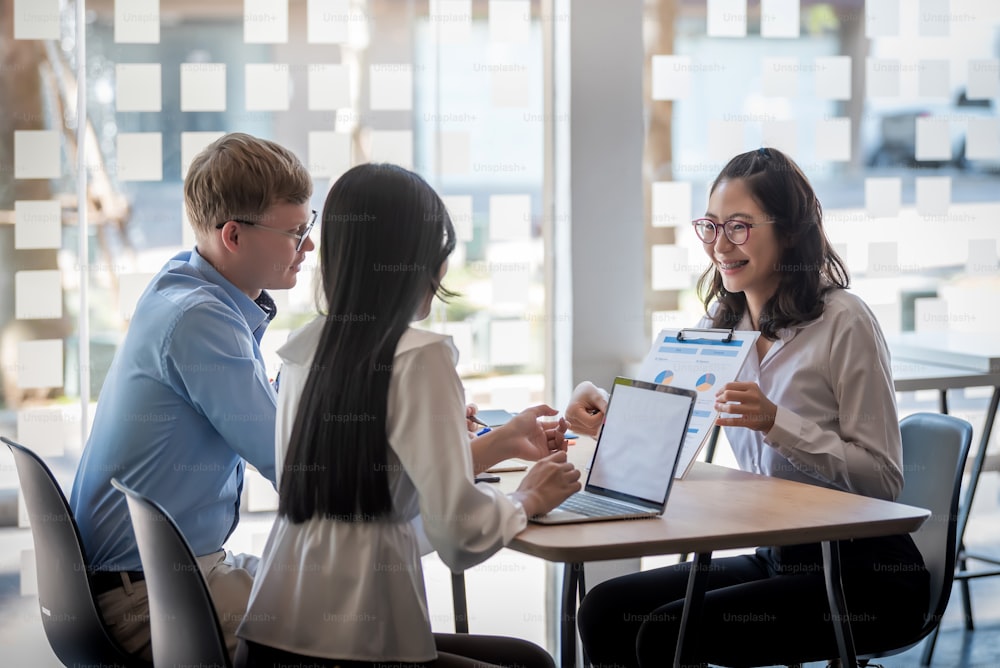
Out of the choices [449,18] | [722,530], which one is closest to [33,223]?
[449,18]

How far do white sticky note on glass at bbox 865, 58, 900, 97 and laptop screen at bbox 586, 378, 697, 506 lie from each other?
2506 millimetres

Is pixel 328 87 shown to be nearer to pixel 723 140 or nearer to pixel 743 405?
pixel 723 140

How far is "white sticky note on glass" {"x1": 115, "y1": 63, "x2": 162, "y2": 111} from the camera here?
3500 mm

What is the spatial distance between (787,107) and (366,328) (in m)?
2.70

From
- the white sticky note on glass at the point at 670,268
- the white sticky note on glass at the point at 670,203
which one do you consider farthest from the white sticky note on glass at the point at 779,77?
the white sticky note on glass at the point at 670,268

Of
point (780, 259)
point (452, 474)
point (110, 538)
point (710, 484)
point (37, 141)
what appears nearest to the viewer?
point (452, 474)

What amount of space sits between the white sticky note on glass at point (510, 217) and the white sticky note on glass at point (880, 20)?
1.43 metres

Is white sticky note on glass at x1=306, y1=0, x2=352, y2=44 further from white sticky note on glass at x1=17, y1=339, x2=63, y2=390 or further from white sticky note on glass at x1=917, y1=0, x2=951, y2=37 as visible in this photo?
white sticky note on glass at x1=917, y1=0, x2=951, y2=37

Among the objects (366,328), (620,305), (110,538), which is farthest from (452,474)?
(620,305)

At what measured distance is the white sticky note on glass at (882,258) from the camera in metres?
3.94

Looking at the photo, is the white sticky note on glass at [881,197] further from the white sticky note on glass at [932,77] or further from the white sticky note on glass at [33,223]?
the white sticky note on glass at [33,223]

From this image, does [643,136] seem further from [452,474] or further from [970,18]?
[452,474]

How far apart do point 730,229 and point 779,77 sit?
1.68 m

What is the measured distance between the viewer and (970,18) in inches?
161
